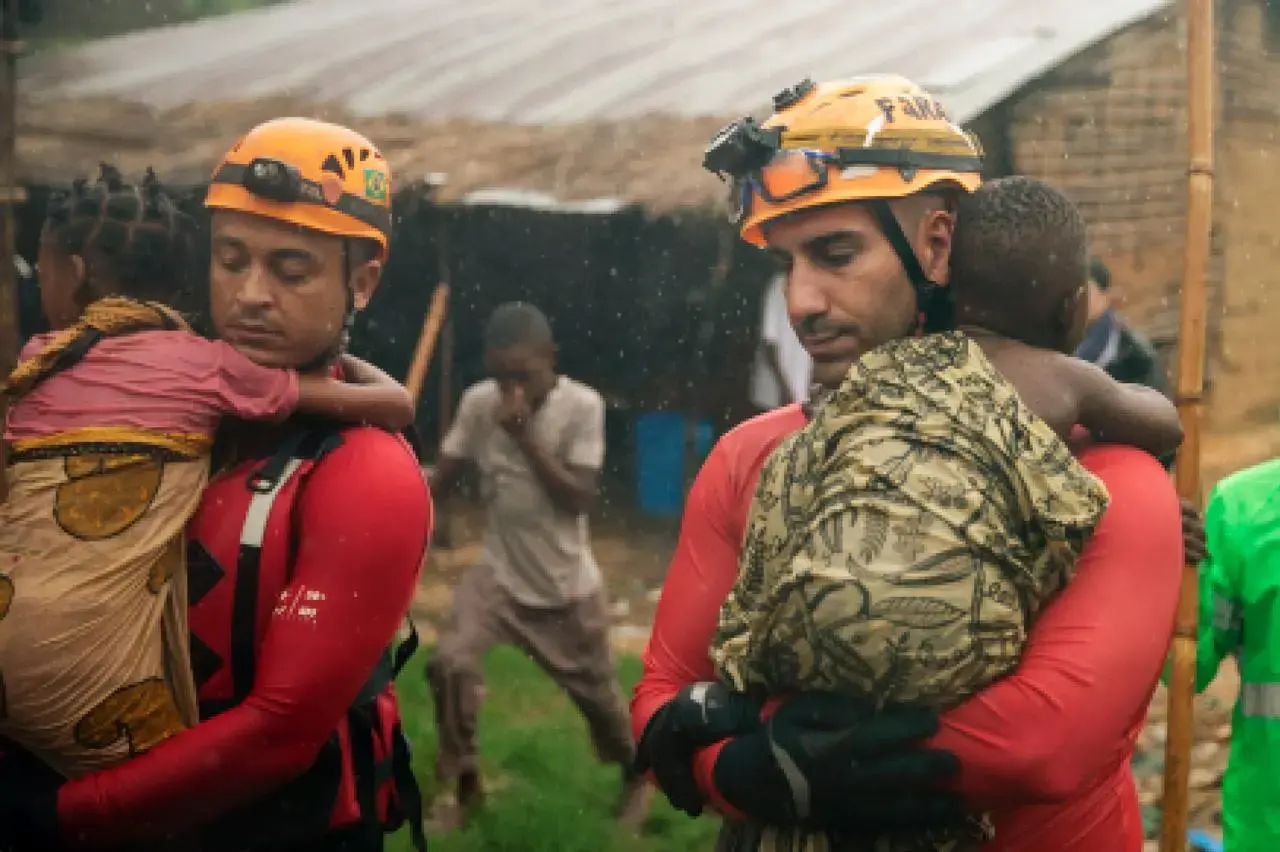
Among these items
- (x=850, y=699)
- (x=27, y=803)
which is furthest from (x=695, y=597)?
(x=27, y=803)

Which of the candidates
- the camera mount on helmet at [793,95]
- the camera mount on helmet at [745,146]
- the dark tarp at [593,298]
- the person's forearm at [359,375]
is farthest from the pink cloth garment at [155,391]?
the dark tarp at [593,298]

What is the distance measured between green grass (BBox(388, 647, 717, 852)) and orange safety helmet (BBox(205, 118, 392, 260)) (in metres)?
3.13

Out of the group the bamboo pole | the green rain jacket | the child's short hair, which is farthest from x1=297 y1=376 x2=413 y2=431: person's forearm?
the green rain jacket

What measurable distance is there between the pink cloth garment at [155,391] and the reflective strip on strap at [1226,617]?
201 cm

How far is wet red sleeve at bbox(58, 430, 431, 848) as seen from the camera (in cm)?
219

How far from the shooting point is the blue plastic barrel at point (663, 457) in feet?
38.4

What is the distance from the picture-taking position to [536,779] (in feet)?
19.4

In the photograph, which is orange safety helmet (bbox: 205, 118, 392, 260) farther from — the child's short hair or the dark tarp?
the dark tarp

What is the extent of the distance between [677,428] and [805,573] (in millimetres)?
9971

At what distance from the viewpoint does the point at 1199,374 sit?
2.83 m

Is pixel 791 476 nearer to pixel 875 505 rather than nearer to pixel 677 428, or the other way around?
pixel 875 505

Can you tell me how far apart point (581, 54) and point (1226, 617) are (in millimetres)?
10650

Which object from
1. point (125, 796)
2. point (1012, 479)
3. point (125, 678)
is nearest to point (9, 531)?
point (125, 678)

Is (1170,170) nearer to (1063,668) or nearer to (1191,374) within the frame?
(1191,374)
